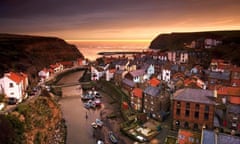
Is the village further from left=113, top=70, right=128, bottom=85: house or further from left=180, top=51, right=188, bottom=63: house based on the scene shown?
left=180, top=51, right=188, bottom=63: house

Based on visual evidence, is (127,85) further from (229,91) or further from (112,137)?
(229,91)

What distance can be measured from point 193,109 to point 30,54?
62773mm

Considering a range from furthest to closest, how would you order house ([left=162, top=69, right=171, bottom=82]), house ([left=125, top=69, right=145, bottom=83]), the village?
house ([left=162, top=69, right=171, bottom=82]), house ([left=125, top=69, right=145, bottom=83]), the village

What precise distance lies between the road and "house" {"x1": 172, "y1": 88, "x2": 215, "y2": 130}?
12.8 m

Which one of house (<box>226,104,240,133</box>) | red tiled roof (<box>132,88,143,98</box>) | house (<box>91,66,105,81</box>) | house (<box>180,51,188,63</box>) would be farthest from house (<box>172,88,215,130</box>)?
house (<box>180,51,188,63</box>)

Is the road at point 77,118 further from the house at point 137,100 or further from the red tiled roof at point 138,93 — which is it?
the red tiled roof at point 138,93

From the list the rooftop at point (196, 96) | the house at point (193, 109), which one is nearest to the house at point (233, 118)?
the house at point (193, 109)

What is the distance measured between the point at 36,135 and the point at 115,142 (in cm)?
1022

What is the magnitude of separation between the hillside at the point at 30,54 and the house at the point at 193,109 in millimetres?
37748

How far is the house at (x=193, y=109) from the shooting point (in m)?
23.3

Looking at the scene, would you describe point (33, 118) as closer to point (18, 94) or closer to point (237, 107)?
point (18, 94)

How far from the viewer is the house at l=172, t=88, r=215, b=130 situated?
23.3 meters

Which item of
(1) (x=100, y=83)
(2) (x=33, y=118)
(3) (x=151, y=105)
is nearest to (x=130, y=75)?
(1) (x=100, y=83)

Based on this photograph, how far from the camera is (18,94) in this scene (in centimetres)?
2641
